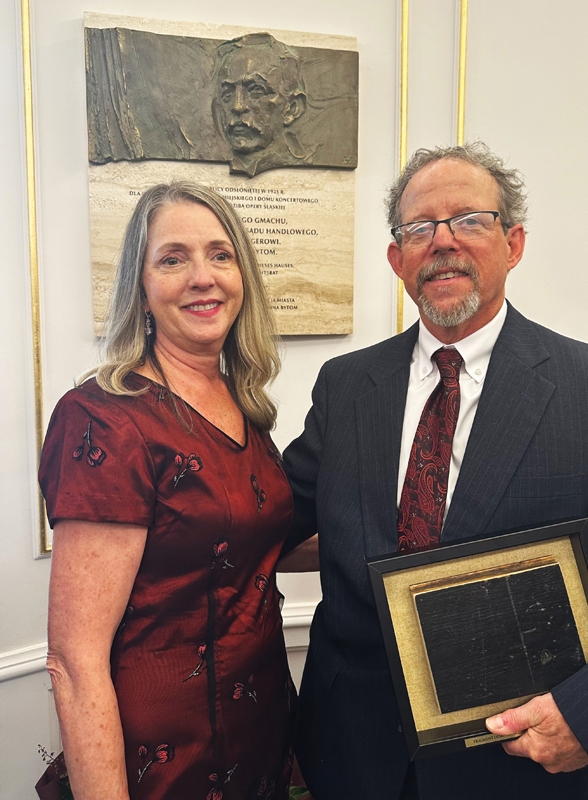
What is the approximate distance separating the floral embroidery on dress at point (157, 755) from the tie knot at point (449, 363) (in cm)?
100

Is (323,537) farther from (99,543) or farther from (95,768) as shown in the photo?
(95,768)

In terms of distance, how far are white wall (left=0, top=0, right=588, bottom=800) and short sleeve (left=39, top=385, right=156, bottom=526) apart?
1.16 metres

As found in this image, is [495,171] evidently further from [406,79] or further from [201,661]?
[201,661]

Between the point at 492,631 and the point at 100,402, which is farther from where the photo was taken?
the point at 100,402

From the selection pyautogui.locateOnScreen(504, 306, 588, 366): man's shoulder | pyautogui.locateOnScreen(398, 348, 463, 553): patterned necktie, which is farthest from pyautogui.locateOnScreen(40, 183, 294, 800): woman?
pyautogui.locateOnScreen(504, 306, 588, 366): man's shoulder

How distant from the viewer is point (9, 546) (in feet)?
7.57

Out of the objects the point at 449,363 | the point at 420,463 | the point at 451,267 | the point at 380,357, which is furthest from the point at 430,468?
the point at 451,267

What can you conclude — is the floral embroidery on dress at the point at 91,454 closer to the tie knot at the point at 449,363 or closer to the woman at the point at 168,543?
the woman at the point at 168,543

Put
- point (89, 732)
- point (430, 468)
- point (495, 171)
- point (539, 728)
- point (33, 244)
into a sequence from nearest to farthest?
point (539, 728)
point (89, 732)
point (430, 468)
point (495, 171)
point (33, 244)

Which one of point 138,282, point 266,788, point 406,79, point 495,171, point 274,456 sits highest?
point 406,79

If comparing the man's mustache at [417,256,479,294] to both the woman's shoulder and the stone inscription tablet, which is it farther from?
the stone inscription tablet

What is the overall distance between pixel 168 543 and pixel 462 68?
226 centimetres

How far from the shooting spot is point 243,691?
1.39 m

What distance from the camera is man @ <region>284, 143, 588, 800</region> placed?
1309 mm
